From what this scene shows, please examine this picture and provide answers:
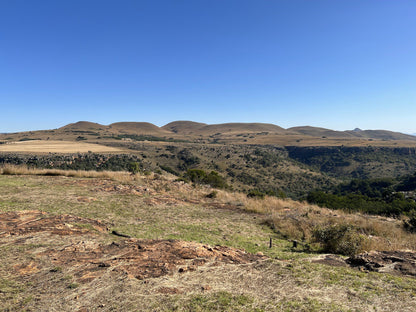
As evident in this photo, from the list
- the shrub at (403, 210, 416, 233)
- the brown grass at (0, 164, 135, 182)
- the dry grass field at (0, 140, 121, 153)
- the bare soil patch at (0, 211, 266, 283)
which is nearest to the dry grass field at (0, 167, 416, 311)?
the bare soil patch at (0, 211, 266, 283)

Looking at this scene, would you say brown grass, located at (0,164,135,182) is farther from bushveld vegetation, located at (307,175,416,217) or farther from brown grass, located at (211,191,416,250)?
bushveld vegetation, located at (307,175,416,217)

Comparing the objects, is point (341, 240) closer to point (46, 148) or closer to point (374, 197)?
point (374, 197)

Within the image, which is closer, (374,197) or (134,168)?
(134,168)

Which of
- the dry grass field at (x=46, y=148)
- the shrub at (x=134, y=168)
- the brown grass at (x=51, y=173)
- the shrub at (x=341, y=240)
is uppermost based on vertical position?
the dry grass field at (x=46, y=148)

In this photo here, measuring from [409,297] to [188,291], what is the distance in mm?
4005

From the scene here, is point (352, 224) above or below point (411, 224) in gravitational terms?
above

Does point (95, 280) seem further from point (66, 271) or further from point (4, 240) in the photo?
point (4, 240)

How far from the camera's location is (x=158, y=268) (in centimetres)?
459

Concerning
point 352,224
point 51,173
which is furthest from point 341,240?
point 51,173

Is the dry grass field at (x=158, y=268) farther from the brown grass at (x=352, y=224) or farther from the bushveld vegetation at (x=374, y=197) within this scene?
the bushveld vegetation at (x=374, y=197)

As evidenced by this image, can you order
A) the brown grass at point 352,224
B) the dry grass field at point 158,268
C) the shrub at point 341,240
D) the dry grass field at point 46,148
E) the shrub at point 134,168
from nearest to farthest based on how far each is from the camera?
the dry grass field at point 158,268 → the shrub at point 341,240 → the brown grass at point 352,224 → the shrub at point 134,168 → the dry grass field at point 46,148

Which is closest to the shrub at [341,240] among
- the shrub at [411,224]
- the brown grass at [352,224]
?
the brown grass at [352,224]

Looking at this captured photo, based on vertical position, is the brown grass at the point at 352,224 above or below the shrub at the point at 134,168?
below

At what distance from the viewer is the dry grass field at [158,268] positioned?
11.6 ft
